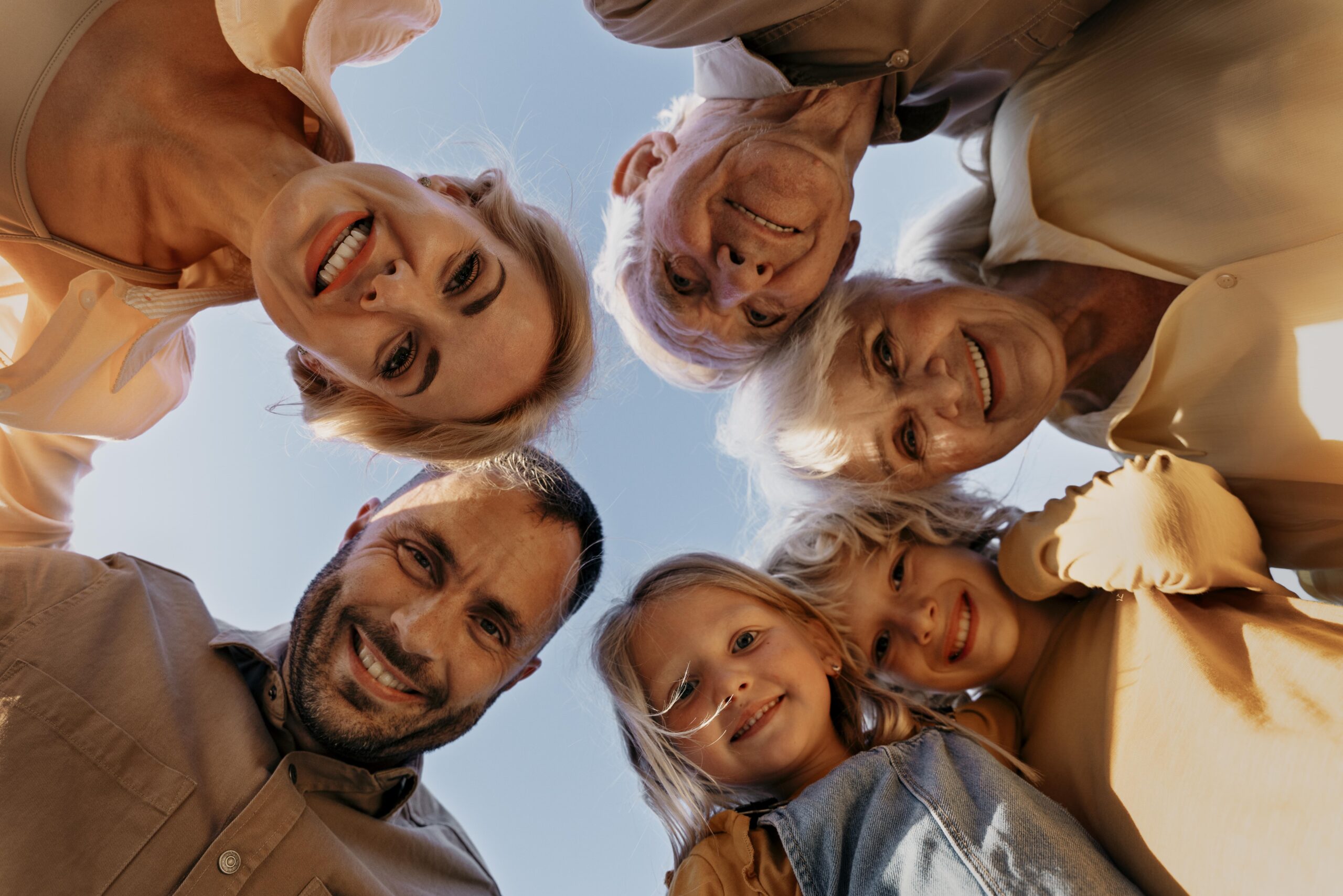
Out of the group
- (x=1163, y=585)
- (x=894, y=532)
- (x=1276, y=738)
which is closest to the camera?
(x=1276, y=738)

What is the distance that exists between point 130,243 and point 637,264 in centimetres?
160

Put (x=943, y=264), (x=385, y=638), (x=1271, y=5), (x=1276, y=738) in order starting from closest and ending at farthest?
(x=1276, y=738), (x=1271, y=5), (x=385, y=638), (x=943, y=264)

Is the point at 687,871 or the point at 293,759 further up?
the point at 293,759

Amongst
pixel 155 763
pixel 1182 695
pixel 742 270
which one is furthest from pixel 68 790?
pixel 1182 695

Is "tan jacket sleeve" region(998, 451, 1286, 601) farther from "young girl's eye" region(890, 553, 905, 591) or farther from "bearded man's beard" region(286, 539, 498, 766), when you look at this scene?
"bearded man's beard" region(286, 539, 498, 766)

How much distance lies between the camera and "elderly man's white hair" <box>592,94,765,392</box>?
10.3ft

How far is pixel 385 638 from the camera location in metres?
2.69

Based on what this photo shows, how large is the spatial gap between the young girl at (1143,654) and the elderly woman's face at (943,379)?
27 cm

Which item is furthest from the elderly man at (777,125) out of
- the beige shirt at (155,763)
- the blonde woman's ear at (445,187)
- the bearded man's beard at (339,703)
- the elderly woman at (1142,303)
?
the beige shirt at (155,763)

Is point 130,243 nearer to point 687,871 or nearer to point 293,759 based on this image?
point 293,759

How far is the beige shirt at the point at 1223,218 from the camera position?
241 centimetres

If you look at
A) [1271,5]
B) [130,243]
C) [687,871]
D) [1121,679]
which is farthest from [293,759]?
[1271,5]

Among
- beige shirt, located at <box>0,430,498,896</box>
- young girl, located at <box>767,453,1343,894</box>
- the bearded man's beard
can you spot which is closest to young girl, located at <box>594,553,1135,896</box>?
young girl, located at <box>767,453,1343,894</box>

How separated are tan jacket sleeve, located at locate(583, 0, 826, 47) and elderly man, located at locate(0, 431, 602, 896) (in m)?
1.45
